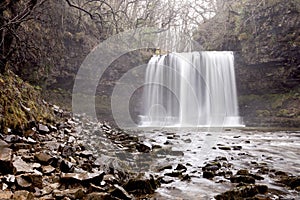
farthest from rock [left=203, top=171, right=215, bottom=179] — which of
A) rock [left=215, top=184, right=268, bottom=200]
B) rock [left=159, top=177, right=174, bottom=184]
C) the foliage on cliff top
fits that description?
the foliage on cliff top

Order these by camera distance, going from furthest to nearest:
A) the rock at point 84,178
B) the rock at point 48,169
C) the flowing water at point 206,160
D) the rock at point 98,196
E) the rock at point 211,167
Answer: the rock at point 211,167 → the flowing water at point 206,160 → the rock at point 48,169 → the rock at point 84,178 → the rock at point 98,196

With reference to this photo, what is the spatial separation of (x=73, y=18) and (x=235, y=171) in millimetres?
12606

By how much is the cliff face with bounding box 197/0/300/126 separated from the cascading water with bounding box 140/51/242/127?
0.88 m

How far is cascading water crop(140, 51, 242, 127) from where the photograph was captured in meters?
15.4

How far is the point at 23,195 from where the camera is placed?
184cm

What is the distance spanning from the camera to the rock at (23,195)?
180 centimetres

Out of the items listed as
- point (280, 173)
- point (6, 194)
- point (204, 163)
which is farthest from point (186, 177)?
→ point (6, 194)

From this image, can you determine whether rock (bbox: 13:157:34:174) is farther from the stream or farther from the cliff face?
the cliff face

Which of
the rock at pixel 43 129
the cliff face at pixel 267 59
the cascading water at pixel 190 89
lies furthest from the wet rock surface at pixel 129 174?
the cascading water at pixel 190 89

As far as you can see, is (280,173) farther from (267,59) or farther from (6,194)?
(267,59)

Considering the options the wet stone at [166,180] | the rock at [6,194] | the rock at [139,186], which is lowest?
the wet stone at [166,180]

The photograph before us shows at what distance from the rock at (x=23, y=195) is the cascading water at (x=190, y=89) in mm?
12939

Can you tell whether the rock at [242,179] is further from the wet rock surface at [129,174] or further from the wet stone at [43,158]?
the wet stone at [43,158]

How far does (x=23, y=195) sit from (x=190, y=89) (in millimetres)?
14622
